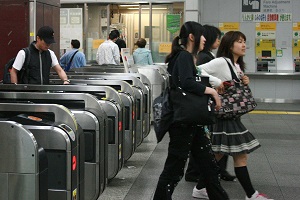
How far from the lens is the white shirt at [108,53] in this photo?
462 inches

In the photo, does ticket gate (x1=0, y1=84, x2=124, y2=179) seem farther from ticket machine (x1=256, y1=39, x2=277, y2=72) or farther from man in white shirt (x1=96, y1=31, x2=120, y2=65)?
ticket machine (x1=256, y1=39, x2=277, y2=72)

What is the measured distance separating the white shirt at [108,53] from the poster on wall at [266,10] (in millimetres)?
5628

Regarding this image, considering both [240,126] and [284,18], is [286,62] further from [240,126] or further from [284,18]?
[240,126]

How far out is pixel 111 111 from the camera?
553 cm

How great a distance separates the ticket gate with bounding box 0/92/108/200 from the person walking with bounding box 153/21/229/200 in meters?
0.55

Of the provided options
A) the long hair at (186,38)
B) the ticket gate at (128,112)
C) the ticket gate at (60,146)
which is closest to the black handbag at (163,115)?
the long hair at (186,38)

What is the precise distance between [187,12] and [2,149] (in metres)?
12.2

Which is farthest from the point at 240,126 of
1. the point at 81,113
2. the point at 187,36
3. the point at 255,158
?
the point at 255,158

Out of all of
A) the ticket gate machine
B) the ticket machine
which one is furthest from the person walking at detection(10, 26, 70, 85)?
the ticket machine

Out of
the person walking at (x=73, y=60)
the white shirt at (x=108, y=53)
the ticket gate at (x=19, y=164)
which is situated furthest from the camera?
the white shirt at (x=108, y=53)

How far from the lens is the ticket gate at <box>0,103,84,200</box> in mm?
3707

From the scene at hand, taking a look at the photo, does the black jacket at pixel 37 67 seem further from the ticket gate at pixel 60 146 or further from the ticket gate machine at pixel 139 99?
the ticket gate at pixel 60 146

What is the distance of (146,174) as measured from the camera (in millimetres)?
6699

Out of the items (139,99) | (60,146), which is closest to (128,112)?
(139,99)
